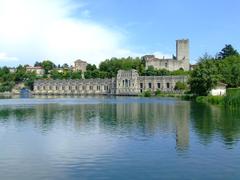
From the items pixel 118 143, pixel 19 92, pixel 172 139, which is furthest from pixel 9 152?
pixel 19 92

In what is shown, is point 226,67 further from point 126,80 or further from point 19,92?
point 19,92

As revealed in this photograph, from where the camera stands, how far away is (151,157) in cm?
1973

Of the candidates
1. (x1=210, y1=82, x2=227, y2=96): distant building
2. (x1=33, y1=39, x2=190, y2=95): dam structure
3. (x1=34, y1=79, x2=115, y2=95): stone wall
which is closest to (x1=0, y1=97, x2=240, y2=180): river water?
(x1=210, y1=82, x2=227, y2=96): distant building

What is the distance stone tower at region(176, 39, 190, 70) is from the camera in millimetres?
156375

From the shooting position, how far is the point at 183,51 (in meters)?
157

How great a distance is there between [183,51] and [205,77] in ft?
280

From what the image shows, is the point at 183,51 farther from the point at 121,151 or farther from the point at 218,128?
the point at 121,151

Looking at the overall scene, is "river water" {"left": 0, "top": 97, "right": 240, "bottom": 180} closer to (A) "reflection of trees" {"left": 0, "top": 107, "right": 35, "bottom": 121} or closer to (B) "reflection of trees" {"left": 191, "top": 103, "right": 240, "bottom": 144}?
(B) "reflection of trees" {"left": 191, "top": 103, "right": 240, "bottom": 144}

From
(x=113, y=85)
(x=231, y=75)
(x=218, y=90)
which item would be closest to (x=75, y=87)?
(x=113, y=85)

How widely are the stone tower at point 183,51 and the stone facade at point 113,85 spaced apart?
24896mm

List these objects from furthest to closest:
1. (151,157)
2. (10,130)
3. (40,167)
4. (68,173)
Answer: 1. (10,130)
2. (151,157)
3. (40,167)
4. (68,173)

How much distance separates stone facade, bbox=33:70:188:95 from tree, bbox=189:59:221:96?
50480 mm

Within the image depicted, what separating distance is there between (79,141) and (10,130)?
768 centimetres

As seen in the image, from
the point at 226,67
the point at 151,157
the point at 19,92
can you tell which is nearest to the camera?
the point at 151,157
